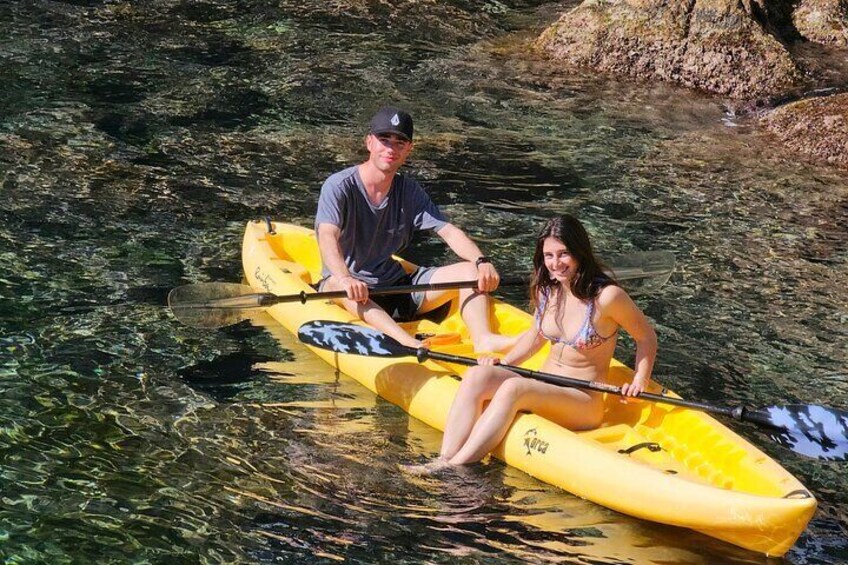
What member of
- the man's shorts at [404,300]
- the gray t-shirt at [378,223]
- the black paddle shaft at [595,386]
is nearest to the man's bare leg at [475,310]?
the man's shorts at [404,300]

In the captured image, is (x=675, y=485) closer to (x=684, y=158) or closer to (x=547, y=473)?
(x=547, y=473)

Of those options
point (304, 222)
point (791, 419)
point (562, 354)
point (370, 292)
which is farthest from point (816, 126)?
point (791, 419)

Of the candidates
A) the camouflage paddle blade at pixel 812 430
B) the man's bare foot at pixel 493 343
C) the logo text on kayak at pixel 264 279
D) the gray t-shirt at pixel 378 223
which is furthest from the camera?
the logo text on kayak at pixel 264 279

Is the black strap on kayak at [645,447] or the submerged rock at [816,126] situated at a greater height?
the submerged rock at [816,126]

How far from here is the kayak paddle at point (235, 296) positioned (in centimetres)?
656

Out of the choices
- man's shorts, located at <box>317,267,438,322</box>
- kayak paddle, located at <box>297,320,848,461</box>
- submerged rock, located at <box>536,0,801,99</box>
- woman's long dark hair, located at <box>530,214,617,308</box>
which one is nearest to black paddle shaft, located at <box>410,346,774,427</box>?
kayak paddle, located at <box>297,320,848,461</box>

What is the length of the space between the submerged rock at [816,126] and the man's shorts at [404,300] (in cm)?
497

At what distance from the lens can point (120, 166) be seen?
32.0 ft

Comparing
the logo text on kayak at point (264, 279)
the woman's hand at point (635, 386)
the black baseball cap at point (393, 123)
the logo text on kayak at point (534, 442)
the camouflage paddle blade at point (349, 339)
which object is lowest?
the logo text on kayak at point (534, 442)

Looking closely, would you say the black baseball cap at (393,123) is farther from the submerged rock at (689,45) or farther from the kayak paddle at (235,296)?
the submerged rock at (689,45)

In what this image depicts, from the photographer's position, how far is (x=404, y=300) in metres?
6.97

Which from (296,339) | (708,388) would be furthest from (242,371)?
(708,388)

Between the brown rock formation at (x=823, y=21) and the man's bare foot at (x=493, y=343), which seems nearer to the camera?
the man's bare foot at (x=493, y=343)

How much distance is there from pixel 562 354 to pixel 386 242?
1.43 m
